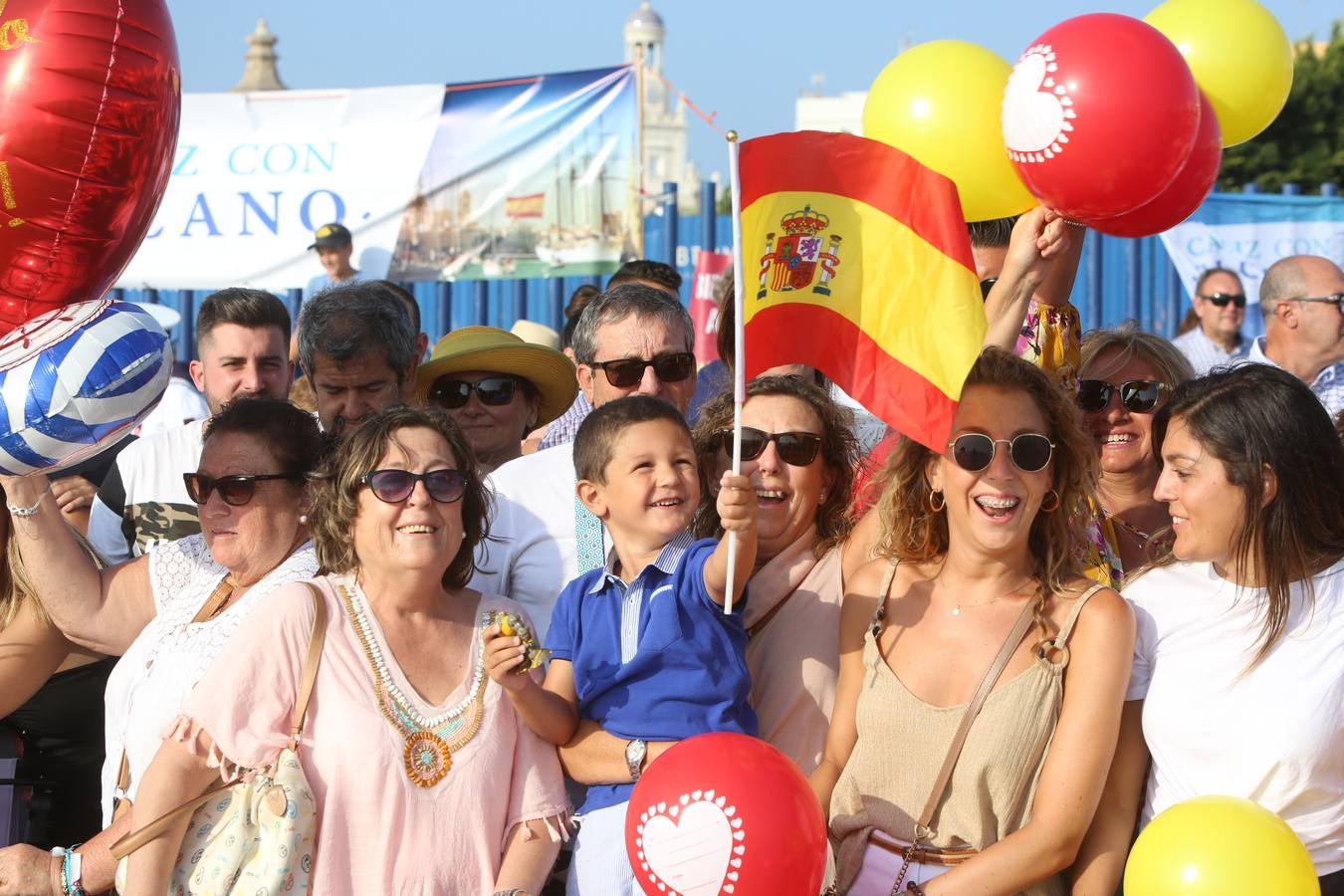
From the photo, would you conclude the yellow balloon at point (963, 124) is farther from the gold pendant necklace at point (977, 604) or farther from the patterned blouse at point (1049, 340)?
the gold pendant necklace at point (977, 604)

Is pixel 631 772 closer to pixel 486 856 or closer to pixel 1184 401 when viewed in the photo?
pixel 486 856

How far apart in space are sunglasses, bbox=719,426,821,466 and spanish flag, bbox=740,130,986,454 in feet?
0.97

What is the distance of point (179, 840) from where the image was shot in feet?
10.7

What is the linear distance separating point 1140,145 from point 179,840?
2533 millimetres

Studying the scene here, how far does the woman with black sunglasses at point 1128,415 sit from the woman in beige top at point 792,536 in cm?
89

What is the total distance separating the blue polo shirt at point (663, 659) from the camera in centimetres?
331

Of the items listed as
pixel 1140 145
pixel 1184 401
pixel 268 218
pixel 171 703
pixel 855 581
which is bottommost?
pixel 171 703

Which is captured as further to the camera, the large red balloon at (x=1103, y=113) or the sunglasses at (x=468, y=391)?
the sunglasses at (x=468, y=391)

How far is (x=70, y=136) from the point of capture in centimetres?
388

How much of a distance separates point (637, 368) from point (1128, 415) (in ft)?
4.71

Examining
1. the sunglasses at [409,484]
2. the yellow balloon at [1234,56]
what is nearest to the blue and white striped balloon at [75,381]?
the sunglasses at [409,484]

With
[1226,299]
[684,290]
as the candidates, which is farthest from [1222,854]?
[684,290]

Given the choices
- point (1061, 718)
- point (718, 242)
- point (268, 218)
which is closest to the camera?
point (1061, 718)

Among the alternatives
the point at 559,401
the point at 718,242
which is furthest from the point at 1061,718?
the point at 718,242
